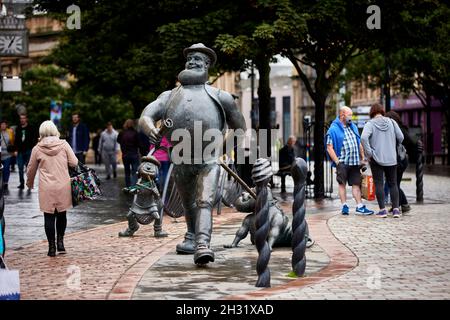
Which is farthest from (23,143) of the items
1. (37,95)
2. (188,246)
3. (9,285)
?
(37,95)

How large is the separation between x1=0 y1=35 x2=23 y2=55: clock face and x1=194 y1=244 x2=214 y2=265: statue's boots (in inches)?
421

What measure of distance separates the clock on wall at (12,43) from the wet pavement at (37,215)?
9.29 feet

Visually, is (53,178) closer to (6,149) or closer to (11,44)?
(11,44)

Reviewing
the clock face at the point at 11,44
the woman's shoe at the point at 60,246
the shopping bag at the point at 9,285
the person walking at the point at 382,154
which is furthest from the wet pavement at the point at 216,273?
the clock face at the point at 11,44

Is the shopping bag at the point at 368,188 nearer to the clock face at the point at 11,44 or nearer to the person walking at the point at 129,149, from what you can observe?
the clock face at the point at 11,44

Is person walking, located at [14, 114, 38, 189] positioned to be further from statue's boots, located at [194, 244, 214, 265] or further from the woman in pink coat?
statue's boots, located at [194, 244, 214, 265]

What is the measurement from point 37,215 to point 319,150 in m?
7.03

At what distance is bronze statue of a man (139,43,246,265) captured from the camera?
1056 centimetres

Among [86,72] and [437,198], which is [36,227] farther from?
[86,72]

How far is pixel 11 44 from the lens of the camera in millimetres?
19750

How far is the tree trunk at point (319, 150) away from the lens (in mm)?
21761

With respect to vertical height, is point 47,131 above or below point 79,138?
above
